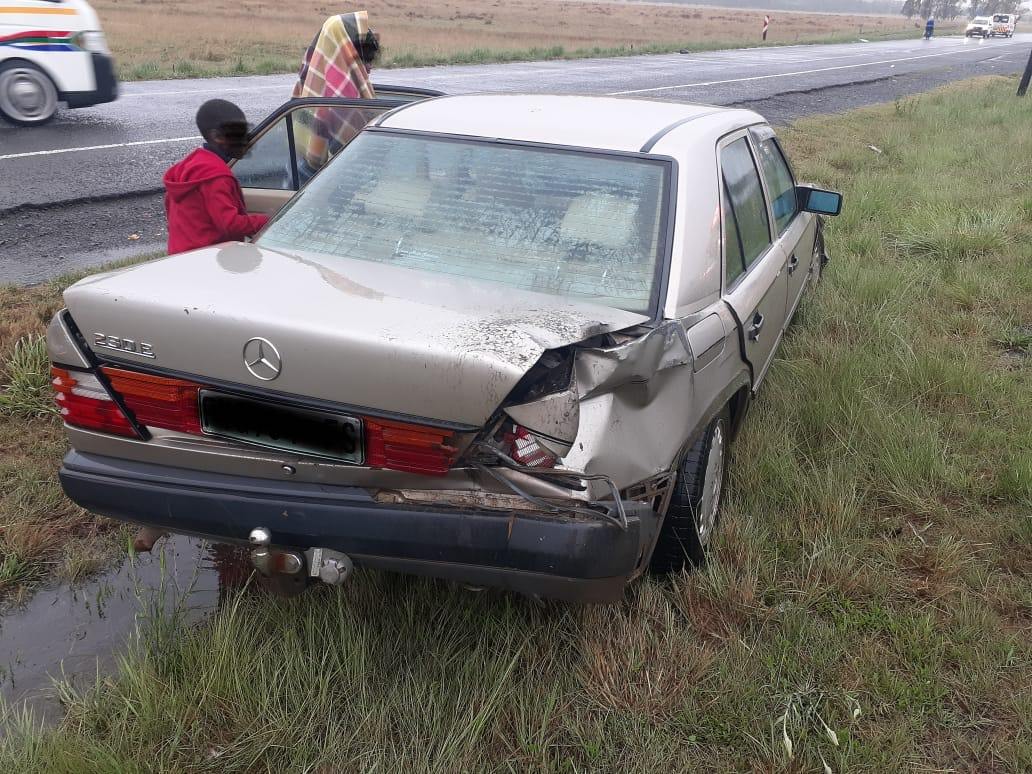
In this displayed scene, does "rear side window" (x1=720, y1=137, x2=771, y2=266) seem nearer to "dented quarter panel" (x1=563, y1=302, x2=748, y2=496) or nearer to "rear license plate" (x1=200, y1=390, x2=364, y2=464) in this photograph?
"dented quarter panel" (x1=563, y1=302, x2=748, y2=496)

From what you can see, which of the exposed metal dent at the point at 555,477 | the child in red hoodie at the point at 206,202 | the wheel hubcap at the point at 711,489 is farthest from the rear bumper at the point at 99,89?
the exposed metal dent at the point at 555,477

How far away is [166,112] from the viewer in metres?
12.3

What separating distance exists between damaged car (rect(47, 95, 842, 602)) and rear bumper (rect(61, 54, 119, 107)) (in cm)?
948

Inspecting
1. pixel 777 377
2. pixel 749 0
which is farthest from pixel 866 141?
pixel 749 0

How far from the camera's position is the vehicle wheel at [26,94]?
34.3ft

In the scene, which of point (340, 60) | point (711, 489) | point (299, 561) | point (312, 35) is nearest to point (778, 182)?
point (711, 489)

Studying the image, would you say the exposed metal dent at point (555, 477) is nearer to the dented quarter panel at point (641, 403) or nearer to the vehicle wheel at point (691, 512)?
the dented quarter panel at point (641, 403)

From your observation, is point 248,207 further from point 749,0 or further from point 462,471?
point 749,0

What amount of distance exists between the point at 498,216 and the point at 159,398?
1246mm

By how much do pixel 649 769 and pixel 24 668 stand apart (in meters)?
1.83

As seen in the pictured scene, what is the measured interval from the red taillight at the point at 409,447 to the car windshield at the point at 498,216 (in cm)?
74

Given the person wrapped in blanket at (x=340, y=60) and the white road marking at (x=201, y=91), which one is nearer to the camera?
the person wrapped in blanket at (x=340, y=60)

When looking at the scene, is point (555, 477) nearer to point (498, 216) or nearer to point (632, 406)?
point (632, 406)

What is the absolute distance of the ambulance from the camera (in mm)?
10297
